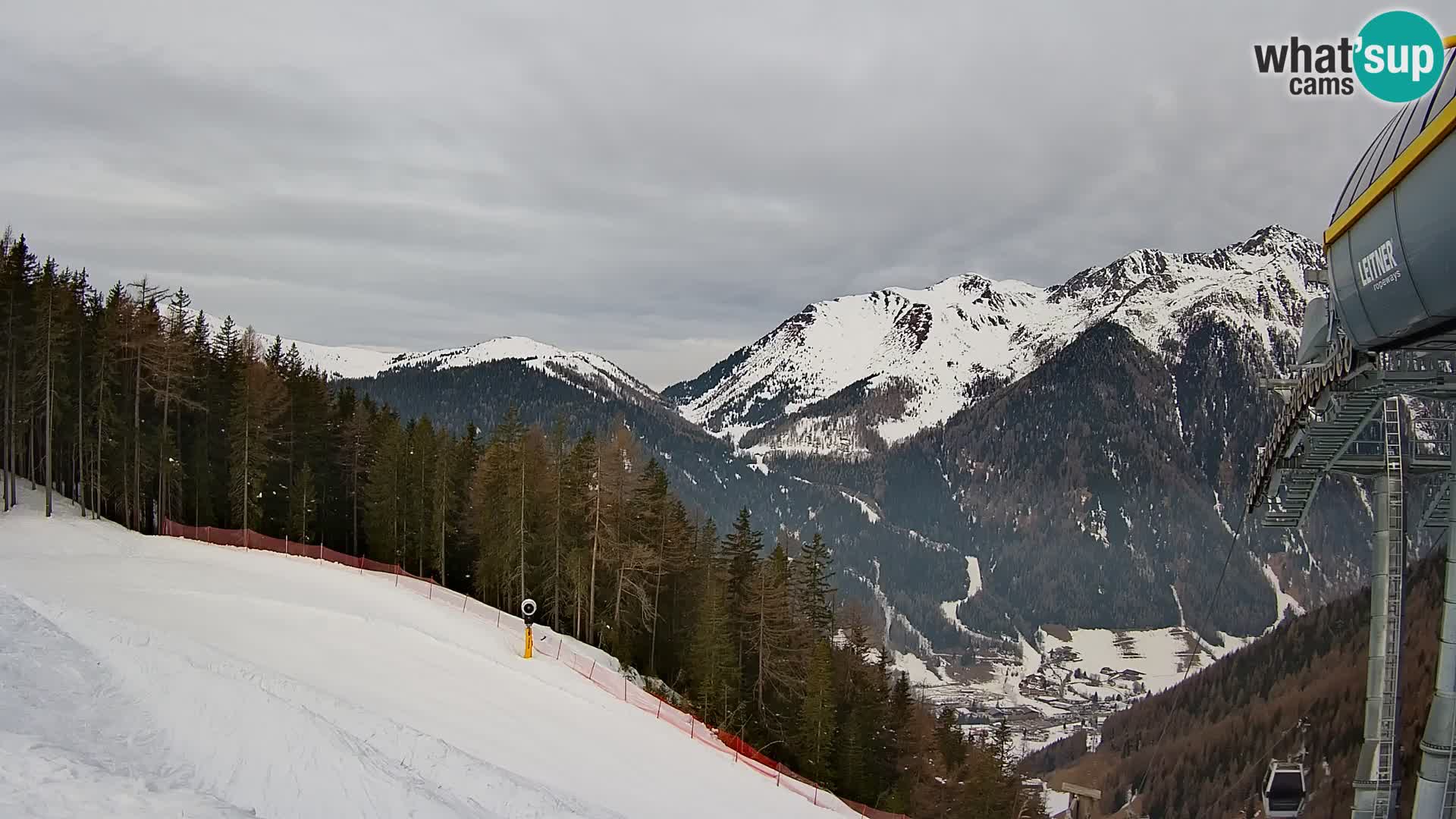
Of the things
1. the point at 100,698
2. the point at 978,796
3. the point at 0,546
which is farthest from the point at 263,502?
the point at 978,796

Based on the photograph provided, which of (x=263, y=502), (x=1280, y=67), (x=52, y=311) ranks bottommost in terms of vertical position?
(x=263, y=502)

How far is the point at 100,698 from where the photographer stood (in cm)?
1467

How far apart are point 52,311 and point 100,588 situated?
797 inches

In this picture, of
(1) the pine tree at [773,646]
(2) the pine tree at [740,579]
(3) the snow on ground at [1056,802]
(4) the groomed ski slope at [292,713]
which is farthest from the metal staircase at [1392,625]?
(3) the snow on ground at [1056,802]

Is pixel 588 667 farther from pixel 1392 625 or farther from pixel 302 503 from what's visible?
pixel 1392 625

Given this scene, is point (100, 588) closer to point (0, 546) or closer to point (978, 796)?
point (0, 546)

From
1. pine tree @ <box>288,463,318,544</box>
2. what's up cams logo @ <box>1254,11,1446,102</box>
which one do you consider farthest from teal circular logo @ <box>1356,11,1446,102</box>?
pine tree @ <box>288,463,318,544</box>

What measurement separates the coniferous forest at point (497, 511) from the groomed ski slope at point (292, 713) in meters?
9.79

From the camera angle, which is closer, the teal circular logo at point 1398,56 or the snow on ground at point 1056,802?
the teal circular logo at point 1398,56

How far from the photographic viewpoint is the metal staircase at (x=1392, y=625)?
1658cm

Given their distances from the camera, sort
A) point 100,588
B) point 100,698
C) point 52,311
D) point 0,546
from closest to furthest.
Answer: point 100,698 → point 100,588 → point 0,546 → point 52,311

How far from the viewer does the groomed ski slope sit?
12516mm

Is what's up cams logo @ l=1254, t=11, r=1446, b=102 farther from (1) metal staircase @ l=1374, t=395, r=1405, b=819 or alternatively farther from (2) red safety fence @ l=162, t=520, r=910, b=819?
(2) red safety fence @ l=162, t=520, r=910, b=819

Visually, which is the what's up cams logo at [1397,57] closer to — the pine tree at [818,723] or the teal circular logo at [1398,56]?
the teal circular logo at [1398,56]
